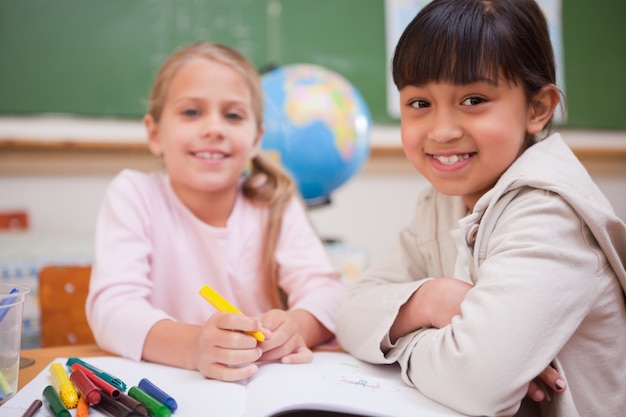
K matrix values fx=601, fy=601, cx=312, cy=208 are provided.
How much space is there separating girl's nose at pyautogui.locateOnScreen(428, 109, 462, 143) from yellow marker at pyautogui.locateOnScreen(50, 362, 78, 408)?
0.50 m

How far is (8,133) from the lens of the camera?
2.36 metres

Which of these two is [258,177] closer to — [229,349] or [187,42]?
[229,349]

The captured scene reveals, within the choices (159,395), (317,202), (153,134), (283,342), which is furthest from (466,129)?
(317,202)

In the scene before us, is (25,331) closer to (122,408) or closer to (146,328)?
(146,328)

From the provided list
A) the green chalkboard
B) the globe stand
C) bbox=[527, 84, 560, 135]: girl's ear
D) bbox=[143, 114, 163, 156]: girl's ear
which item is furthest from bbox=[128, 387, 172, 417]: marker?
the green chalkboard

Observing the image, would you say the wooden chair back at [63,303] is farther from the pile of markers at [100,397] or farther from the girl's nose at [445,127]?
the girl's nose at [445,127]

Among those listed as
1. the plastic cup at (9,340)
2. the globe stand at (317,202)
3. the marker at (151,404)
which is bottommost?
the globe stand at (317,202)

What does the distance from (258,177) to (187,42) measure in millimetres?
1559

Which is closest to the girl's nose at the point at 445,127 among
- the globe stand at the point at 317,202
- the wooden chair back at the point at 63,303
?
the wooden chair back at the point at 63,303

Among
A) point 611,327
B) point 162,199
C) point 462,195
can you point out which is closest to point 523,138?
point 462,195

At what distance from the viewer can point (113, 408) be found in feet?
1.87

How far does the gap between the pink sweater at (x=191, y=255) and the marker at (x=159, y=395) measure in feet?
1.06

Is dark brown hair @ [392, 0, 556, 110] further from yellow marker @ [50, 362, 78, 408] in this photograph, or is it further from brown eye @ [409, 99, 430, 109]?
yellow marker @ [50, 362, 78, 408]

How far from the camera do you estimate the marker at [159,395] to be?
1.91 ft
